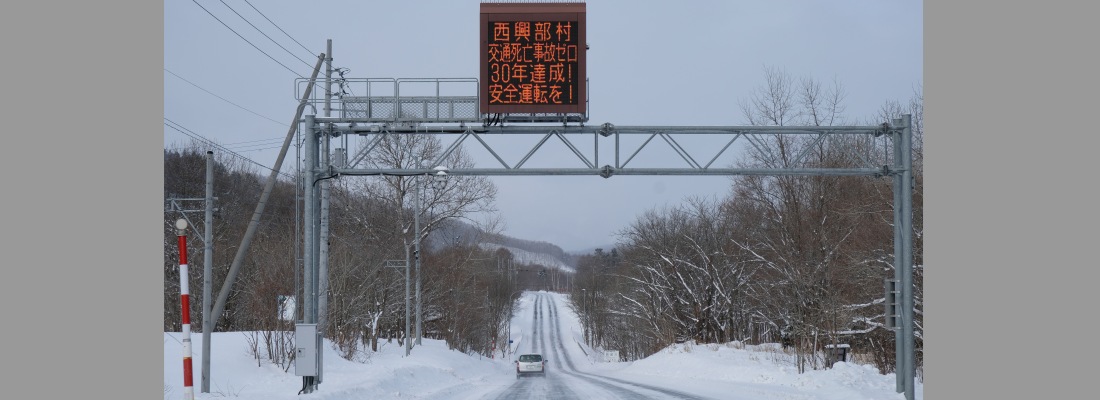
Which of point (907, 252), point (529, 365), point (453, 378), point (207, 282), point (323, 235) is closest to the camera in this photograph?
point (207, 282)

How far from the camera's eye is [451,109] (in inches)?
851

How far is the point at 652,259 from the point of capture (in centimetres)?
6675

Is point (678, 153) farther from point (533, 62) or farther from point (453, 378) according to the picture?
point (453, 378)

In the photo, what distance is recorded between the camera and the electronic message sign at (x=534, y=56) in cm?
1930

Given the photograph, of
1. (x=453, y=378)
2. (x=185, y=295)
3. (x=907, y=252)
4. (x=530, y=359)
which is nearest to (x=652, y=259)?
(x=530, y=359)

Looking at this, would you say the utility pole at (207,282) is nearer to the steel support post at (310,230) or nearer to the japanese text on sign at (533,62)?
the steel support post at (310,230)

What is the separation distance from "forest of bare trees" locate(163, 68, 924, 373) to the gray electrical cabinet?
119 inches

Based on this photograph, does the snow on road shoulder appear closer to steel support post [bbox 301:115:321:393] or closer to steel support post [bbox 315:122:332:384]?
steel support post [bbox 315:122:332:384]

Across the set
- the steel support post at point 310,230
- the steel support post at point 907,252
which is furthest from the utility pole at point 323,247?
the steel support post at point 907,252

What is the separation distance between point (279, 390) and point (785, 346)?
30.8m

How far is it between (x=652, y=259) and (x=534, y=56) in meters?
48.4

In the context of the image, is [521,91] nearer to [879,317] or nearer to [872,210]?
[879,317]

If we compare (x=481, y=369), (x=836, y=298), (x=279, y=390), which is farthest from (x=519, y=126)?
(x=481, y=369)

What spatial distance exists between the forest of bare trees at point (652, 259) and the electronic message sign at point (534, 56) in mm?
8603
